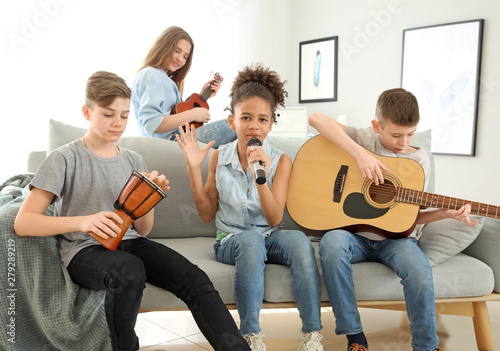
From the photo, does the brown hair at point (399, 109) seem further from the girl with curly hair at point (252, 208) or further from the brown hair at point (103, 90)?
the brown hair at point (103, 90)

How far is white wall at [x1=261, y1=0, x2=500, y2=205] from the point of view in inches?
139

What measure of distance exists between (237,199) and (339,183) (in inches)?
16.2

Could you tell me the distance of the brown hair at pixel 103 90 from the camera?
5.11 ft

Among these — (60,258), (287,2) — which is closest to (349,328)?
(60,258)

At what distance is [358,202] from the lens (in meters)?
1.83

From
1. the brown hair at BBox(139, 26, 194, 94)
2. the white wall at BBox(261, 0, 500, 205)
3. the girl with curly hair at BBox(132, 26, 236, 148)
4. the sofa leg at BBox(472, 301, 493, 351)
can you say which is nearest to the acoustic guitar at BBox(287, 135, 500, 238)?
the sofa leg at BBox(472, 301, 493, 351)

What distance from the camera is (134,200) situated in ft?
4.68

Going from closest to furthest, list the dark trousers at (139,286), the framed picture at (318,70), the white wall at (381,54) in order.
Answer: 1. the dark trousers at (139,286)
2. the white wall at (381,54)
3. the framed picture at (318,70)

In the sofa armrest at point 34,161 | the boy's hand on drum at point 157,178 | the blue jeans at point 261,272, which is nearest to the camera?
the boy's hand on drum at point 157,178

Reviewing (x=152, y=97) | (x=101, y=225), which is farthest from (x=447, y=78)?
(x=101, y=225)

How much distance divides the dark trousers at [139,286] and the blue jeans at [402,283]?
1.37 feet

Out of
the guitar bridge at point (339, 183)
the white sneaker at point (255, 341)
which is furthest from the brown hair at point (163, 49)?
the white sneaker at point (255, 341)

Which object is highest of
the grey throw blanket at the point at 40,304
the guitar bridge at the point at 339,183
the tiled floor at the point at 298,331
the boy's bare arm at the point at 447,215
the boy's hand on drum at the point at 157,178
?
the boy's hand on drum at the point at 157,178

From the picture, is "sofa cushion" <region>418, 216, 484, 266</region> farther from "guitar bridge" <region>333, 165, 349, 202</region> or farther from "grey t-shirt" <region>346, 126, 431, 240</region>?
"guitar bridge" <region>333, 165, 349, 202</region>
